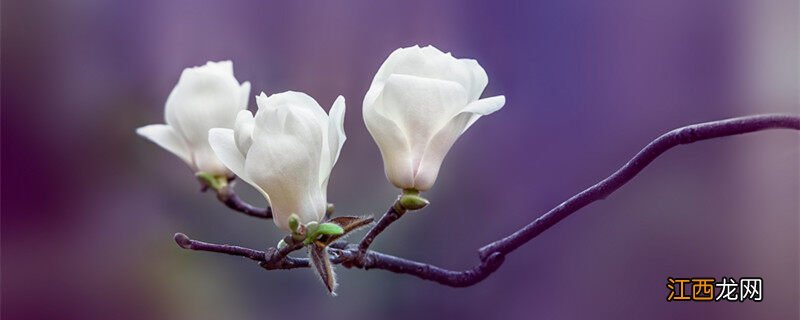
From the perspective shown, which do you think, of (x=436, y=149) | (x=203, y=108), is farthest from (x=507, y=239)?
(x=203, y=108)

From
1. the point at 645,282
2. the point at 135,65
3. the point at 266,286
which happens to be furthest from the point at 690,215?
the point at 135,65

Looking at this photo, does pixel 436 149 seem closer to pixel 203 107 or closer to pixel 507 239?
pixel 507 239

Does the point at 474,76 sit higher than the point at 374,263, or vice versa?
the point at 474,76

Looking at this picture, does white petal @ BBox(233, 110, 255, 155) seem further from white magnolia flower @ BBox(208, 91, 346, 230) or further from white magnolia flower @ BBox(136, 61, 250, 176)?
white magnolia flower @ BBox(136, 61, 250, 176)

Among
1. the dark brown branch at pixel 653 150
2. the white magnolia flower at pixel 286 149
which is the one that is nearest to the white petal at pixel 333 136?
the white magnolia flower at pixel 286 149

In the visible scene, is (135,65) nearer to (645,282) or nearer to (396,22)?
(396,22)

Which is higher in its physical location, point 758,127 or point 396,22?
point 396,22

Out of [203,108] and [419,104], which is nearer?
[419,104]
